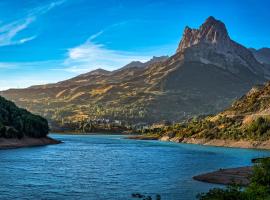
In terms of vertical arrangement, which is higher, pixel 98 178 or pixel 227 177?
pixel 227 177

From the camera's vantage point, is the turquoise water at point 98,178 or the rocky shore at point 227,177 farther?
the rocky shore at point 227,177

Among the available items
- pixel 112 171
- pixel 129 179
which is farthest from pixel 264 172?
pixel 112 171

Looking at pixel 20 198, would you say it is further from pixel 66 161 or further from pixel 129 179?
pixel 66 161

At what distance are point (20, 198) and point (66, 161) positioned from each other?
73803mm

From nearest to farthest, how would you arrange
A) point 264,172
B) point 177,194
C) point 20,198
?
point 264,172, point 20,198, point 177,194

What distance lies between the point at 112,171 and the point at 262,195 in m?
77.0

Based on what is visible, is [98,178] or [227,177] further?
[98,178]

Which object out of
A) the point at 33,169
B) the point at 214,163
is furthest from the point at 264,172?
the point at 214,163

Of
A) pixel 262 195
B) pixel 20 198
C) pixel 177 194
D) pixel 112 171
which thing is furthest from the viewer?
pixel 112 171

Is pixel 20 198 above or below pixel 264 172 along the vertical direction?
below

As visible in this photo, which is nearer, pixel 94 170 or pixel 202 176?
pixel 202 176

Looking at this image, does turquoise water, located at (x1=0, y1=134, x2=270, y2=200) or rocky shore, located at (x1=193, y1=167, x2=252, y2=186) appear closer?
turquoise water, located at (x1=0, y1=134, x2=270, y2=200)

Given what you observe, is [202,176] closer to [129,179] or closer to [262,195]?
[129,179]

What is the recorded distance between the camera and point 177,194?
87750 mm
